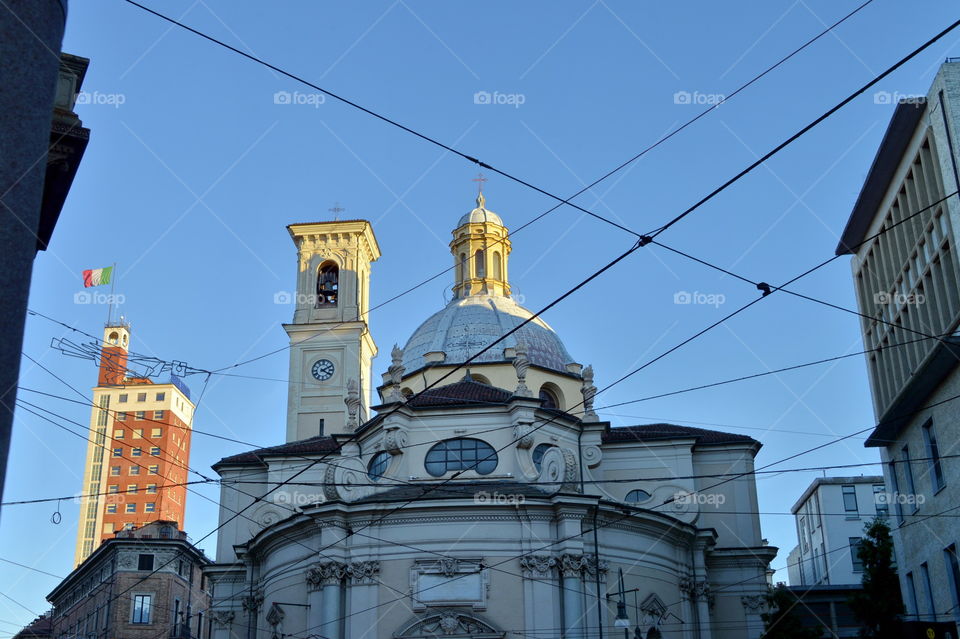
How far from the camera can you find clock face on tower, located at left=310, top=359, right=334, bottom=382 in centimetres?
5741

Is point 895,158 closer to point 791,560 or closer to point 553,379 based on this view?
point 553,379

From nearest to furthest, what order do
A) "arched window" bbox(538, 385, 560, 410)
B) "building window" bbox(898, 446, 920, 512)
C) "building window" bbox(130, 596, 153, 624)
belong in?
"building window" bbox(898, 446, 920, 512) → "arched window" bbox(538, 385, 560, 410) → "building window" bbox(130, 596, 153, 624)

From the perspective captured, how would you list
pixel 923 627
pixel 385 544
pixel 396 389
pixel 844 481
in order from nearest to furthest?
pixel 923 627 < pixel 385 544 < pixel 396 389 < pixel 844 481

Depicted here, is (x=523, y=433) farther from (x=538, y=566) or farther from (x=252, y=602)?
(x=252, y=602)

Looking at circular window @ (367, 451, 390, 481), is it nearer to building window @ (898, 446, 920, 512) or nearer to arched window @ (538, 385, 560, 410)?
arched window @ (538, 385, 560, 410)

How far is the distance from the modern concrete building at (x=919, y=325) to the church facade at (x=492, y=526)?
7.18 meters

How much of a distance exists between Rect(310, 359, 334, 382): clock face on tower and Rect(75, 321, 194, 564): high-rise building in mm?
49625

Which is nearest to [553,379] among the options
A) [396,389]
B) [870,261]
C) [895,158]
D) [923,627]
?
[396,389]

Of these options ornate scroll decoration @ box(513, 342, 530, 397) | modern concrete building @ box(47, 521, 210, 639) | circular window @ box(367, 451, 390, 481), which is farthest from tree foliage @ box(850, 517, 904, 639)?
modern concrete building @ box(47, 521, 210, 639)

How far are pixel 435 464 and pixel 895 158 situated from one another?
19031 millimetres

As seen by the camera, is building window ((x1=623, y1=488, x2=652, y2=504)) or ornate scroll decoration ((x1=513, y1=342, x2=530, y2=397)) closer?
ornate scroll decoration ((x1=513, y1=342, x2=530, y2=397))

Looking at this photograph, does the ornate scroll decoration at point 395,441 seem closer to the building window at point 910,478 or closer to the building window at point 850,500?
the building window at point 910,478

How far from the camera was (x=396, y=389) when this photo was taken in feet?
137

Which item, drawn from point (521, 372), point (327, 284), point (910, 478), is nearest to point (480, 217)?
point (327, 284)
